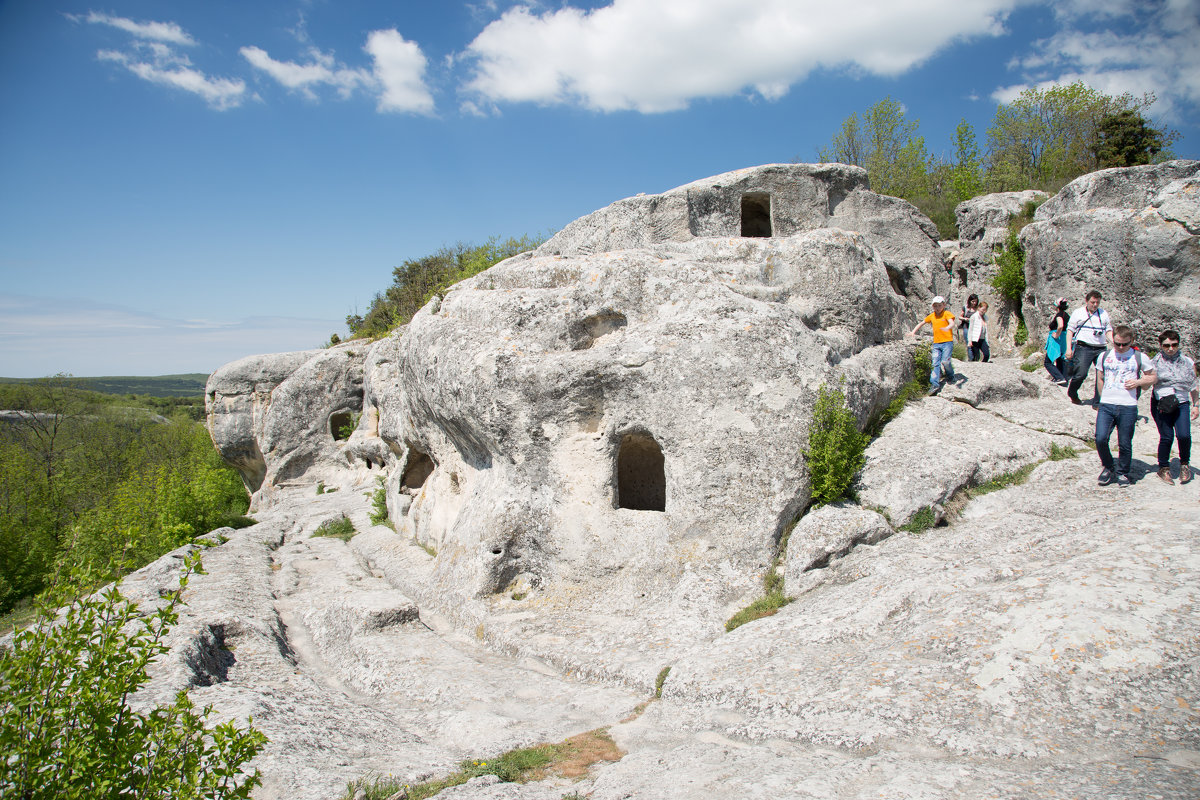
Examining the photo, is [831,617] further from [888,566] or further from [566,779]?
[566,779]

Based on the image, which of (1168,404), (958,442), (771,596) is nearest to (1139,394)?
(1168,404)

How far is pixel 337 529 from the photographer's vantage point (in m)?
16.4

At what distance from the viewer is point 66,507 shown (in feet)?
104

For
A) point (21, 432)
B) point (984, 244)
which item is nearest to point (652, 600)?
point (984, 244)

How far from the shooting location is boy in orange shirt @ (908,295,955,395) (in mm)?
10812

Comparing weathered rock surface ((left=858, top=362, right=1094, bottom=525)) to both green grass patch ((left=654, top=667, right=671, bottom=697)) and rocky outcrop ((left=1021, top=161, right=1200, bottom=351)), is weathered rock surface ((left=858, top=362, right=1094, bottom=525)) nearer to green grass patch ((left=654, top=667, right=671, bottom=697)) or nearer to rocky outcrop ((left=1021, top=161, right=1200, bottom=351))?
rocky outcrop ((left=1021, top=161, right=1200, bottom=351))

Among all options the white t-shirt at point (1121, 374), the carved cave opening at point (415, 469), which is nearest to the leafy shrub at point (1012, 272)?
the white t-shirt at point (1121, 374)

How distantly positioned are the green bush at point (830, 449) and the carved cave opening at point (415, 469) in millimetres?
9295

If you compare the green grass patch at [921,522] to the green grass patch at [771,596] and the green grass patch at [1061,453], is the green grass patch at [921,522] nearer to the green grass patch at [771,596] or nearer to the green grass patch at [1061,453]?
the green grass patch at [771,596]

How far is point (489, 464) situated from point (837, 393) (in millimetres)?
5487

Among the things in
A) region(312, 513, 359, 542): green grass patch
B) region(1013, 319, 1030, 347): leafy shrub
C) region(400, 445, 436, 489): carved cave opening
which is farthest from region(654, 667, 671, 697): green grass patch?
region(1013, 319, 1030, 347): leafy shrub

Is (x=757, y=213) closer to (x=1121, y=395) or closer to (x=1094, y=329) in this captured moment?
(x=1094, y=329)

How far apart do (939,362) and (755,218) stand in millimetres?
6499

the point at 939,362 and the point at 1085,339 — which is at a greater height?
the point at 1085,339
